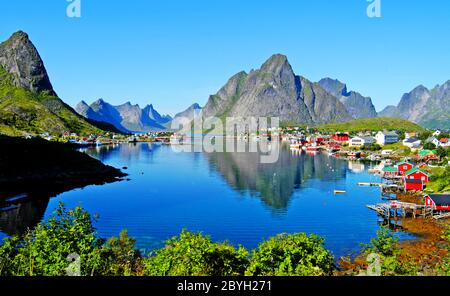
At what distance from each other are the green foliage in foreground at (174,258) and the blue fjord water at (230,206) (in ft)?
62.8

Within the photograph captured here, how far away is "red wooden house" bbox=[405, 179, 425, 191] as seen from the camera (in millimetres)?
65050

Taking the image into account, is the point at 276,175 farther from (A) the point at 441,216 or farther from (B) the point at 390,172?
(A) the point at 441,216

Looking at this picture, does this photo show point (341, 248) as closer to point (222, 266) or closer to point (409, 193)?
point (222, 266)

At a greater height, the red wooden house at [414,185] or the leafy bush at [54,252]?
the leafy bush at [54,252]

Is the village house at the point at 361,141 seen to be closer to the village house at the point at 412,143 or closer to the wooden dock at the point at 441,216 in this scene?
the village house at the point at 412,143

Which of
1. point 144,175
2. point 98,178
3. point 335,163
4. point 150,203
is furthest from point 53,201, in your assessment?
point 335,163

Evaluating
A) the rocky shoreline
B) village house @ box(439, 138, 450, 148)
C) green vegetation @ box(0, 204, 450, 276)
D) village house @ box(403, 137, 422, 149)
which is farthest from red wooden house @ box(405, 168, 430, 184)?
village house @ box(403, 137, 422, 149)


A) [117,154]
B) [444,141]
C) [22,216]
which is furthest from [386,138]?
[22,216]

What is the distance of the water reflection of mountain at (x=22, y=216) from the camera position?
4298cm

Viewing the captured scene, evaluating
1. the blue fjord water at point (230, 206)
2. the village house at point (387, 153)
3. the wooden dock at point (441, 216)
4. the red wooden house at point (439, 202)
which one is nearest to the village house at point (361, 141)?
the village house at point (387, 153)

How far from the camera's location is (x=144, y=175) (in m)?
91.2

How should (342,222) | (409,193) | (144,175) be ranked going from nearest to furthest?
(342,222)
(409,193)
(144,175)

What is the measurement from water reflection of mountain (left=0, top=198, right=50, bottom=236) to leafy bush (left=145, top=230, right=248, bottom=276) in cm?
3046

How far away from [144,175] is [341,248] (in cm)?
6124
